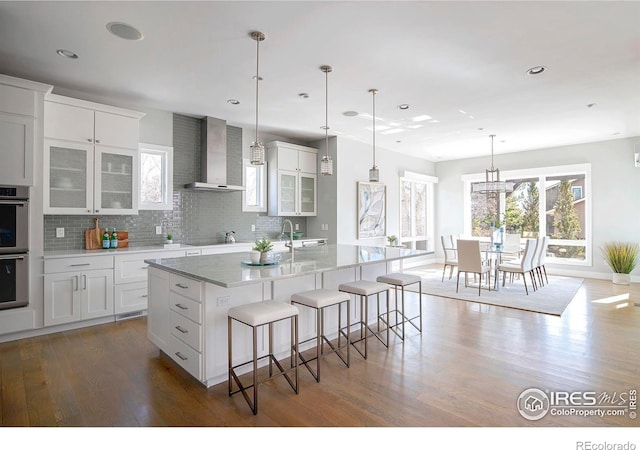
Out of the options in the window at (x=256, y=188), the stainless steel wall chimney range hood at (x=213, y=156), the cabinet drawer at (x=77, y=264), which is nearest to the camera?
the cabinet drawer at (x=77, y=264)

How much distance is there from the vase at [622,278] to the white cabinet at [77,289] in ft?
27.1

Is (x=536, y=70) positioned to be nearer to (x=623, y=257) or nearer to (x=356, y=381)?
(x=356, y=381)

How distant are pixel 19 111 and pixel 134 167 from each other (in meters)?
1.24

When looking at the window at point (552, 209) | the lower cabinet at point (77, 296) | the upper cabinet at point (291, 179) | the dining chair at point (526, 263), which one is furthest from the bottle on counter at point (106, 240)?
the window at point (552, 209)

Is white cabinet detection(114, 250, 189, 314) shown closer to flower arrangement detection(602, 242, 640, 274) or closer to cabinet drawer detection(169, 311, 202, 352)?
cabinet drawer detection(169, 311, 202, 352)

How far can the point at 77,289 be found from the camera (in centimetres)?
381

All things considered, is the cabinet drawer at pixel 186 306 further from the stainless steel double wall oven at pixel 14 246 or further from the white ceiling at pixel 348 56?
the white ceiling at pixel 348 56

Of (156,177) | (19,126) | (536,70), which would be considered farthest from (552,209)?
(19,126)

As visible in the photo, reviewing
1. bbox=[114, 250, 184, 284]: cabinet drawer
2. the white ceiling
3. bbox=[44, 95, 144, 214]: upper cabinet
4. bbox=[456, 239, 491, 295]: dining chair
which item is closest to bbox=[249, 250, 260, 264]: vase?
the white ceiling

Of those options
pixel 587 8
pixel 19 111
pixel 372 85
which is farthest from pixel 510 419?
Result: pixel 19 111

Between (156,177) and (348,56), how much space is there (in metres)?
3.25

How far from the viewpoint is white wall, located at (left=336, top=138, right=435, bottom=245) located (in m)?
6.54

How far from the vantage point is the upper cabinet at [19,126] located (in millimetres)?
3326

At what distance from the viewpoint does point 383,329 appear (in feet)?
12.5
